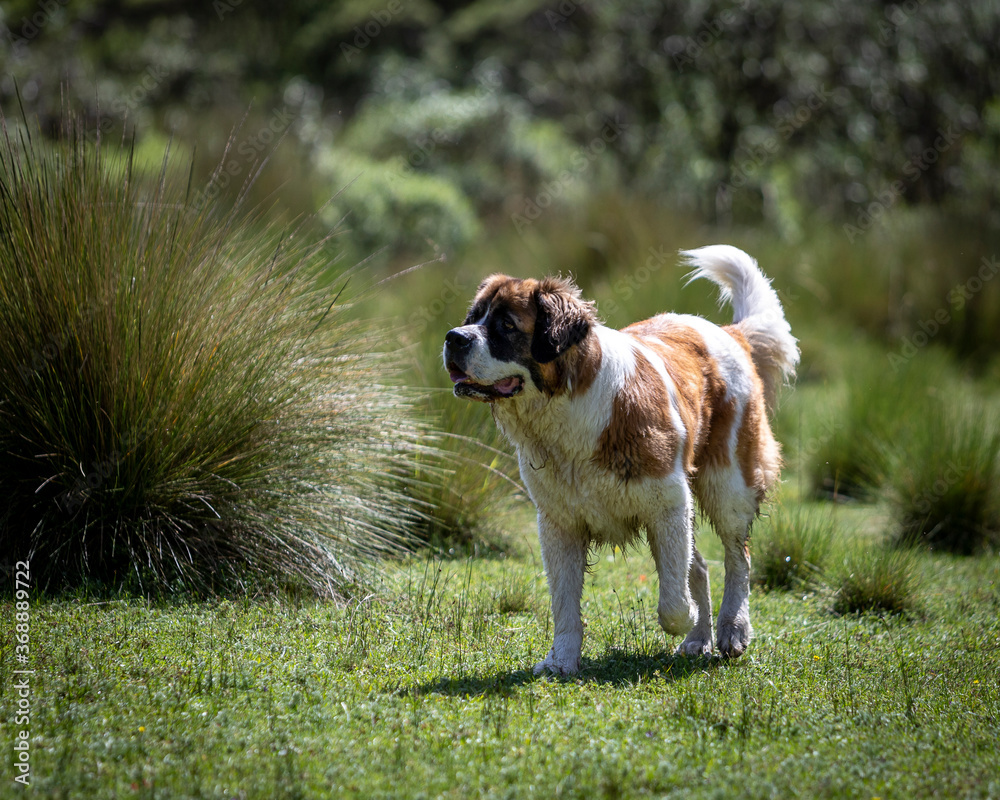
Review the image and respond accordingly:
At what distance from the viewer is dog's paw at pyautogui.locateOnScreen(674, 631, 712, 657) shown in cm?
502

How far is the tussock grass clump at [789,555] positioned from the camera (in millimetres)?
6543

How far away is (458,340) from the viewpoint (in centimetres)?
427

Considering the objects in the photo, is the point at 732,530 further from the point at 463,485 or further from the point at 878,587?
the point at 463,485

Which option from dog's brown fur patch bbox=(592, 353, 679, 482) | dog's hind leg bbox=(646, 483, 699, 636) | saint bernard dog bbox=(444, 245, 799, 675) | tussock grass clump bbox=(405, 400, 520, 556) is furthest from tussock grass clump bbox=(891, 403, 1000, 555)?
dog's brown fur patch bbox=(592, 353, 679, 482)

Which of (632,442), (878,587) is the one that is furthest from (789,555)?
(632,442)

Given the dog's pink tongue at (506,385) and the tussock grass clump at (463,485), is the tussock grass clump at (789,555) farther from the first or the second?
the dog's pink tongue at (506,385)

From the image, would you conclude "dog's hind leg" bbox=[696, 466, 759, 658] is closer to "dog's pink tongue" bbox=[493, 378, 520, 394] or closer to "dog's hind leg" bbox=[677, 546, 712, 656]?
"dog's hind leg" bbox=[677, 546, 712, 656]

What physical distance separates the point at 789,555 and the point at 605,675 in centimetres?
Answer: 250

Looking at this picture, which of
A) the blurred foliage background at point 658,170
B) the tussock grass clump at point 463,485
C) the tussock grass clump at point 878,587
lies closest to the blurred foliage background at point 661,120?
the blurred foliage background at point 658,170

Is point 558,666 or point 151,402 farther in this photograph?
point 151,402

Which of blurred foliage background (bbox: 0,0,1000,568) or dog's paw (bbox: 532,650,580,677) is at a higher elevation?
blurred foliage background (bbox: 0,0,1000,568)

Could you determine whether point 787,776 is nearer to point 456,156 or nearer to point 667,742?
point 667,742

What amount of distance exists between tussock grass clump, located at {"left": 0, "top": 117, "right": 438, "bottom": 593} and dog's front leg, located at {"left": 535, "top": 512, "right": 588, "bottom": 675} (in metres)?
1.48

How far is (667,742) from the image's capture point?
381 centimetres
